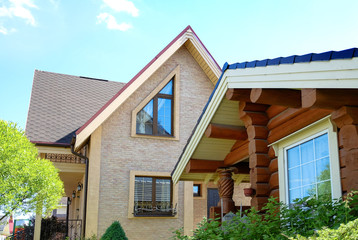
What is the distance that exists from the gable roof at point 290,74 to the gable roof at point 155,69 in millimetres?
6454

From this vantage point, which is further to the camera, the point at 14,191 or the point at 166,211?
the point at 166,211

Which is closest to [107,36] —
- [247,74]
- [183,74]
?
[183,74]

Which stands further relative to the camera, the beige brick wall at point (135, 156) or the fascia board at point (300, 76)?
the beige brick wall at point (135, 156)

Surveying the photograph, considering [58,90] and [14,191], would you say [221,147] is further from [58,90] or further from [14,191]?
[58,90]

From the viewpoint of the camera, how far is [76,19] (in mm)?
19844

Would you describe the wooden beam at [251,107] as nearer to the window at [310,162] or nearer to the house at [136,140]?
the window at [310,162]

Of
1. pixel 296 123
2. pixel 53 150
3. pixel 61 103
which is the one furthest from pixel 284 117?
pixel 61 103

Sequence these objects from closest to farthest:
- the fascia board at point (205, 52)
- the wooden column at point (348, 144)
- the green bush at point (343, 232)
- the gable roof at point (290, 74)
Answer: the green bush at point (343, 232) → the gable roof at point (290, 74) → the wooden column at point (348, 144) → the fascia board at point (205, 52)

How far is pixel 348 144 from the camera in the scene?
5211 mm

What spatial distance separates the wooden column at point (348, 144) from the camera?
5.08 meters

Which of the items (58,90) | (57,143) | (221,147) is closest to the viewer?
(221,147)

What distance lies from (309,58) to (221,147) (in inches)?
173

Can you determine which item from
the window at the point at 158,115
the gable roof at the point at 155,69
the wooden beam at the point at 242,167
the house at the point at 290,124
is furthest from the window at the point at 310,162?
the window at the point at 158,115

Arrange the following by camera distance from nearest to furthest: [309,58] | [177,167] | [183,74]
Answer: [309,58] → [177,167] → [183,74]
